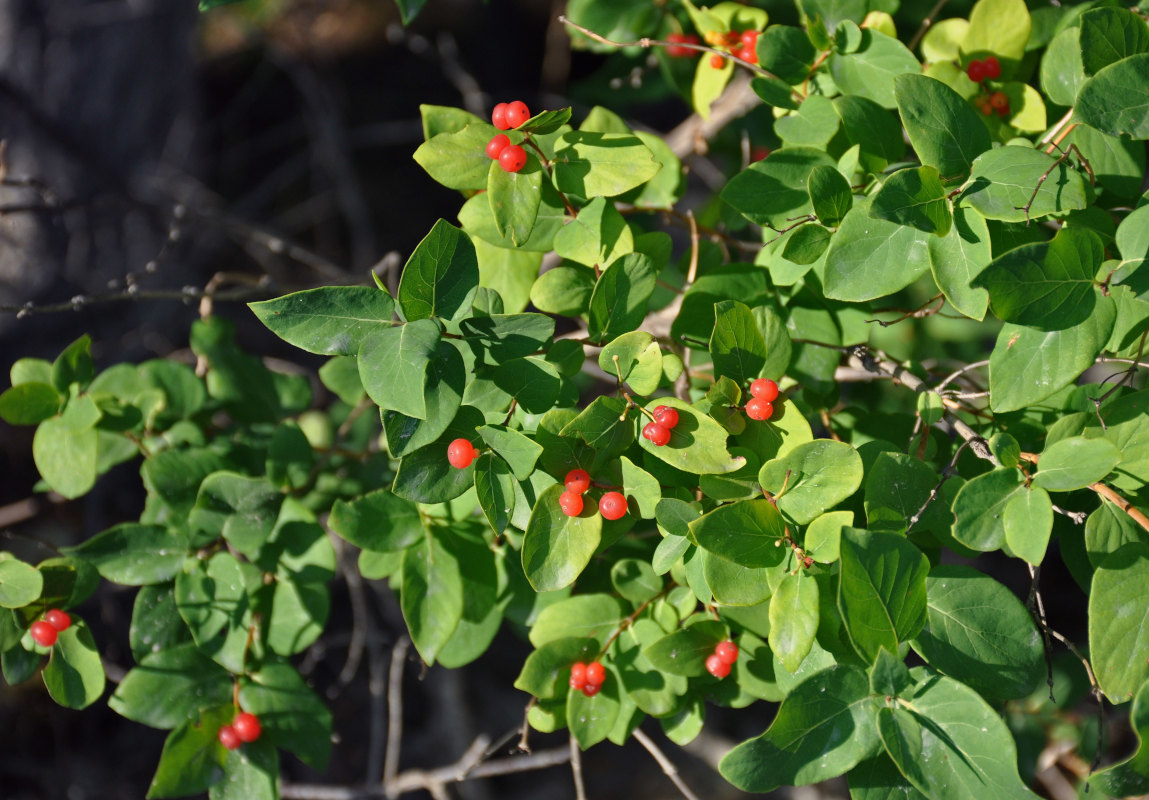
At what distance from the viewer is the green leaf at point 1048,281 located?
2.91 feet

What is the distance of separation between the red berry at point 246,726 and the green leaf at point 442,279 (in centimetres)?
81

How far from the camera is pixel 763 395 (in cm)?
103

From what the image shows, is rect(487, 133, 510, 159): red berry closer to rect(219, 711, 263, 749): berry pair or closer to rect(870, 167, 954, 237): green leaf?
rect(870, 167, 954, 237): green leaf

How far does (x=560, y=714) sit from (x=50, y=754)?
91.1 inches

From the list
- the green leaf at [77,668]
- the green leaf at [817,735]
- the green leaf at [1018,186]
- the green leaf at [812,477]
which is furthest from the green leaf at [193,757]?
the green leaf at [1018,186]

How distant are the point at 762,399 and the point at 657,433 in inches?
6.8

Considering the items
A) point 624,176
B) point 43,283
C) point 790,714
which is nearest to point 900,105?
point 624,176

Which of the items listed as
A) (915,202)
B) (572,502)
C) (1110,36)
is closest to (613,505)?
(572,502)

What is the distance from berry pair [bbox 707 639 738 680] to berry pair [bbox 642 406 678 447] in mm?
388

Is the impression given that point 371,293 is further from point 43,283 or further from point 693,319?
point 43,283

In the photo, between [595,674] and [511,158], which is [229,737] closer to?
[595,674]

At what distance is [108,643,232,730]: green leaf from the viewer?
1.27 metres

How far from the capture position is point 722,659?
115cm

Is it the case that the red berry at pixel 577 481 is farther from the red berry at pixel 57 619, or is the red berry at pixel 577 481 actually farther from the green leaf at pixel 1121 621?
the red berry at pixel 57 619
